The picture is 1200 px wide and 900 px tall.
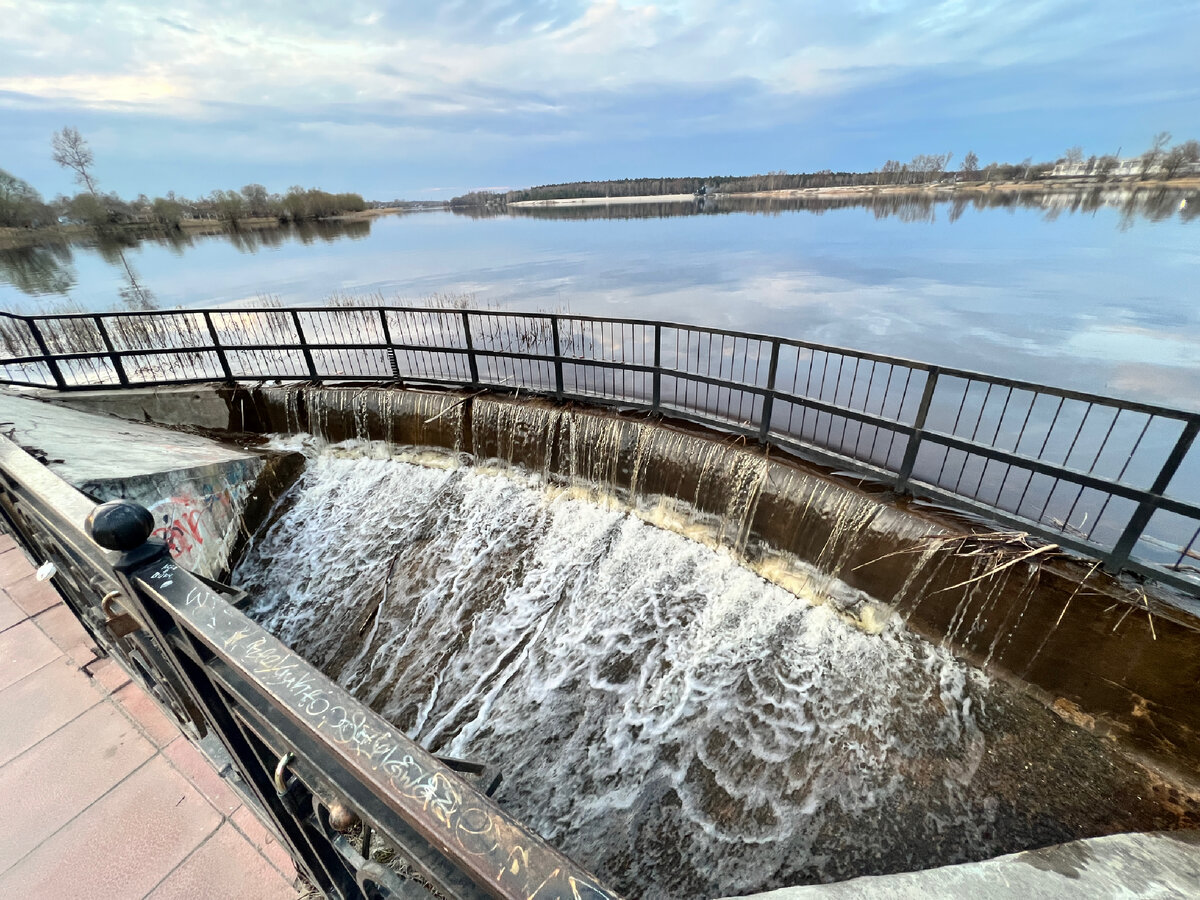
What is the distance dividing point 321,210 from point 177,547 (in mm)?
102419

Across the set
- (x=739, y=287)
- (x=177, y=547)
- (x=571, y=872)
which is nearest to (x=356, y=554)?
(x=177, y=547)

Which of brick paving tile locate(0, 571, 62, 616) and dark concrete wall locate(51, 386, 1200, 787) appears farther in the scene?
dark concrete wall locate(51, 386, 1200, 787)

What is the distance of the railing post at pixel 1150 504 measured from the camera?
13.9ft

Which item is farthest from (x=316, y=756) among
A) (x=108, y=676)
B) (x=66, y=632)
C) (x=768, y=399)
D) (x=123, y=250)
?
(x=123, y=250)

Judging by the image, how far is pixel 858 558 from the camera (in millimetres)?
6184

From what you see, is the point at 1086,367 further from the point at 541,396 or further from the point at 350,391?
the point at 350,391

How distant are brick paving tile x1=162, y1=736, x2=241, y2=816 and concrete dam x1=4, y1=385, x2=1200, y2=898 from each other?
225cm

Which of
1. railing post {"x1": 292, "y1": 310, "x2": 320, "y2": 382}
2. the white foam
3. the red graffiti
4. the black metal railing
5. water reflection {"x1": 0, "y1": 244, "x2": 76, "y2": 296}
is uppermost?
the black metal railing

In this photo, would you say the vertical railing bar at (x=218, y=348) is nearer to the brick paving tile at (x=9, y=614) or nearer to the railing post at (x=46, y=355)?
the railing post at (x=46, y=355)

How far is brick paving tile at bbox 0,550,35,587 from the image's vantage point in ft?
13.6

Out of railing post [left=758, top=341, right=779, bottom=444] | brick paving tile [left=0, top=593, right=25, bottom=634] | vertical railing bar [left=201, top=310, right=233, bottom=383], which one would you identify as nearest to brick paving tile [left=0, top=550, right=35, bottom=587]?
brick paving tile [left=0, top=593, right=25, bottom=634]

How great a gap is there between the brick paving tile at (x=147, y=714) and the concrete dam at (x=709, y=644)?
2.11 meters

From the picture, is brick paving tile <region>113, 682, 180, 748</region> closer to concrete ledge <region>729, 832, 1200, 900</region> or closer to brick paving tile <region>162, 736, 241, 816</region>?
brick paving tile <region>162, 736, 241, 816</region>

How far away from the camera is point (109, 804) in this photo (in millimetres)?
2480
